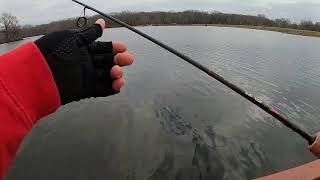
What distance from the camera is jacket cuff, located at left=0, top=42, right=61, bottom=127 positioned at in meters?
1.58

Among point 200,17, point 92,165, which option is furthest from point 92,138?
point 200,17

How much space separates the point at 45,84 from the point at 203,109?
67.5 ft

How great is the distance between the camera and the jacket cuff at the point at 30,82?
1.58 metres

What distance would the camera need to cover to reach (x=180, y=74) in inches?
1268

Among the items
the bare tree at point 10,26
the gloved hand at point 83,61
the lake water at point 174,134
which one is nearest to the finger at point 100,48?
the gloved hand at point 83,61

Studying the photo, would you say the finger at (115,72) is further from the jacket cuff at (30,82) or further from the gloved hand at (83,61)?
the jacket cuff at (30,82)

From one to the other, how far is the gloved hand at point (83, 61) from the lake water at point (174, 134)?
1194cm

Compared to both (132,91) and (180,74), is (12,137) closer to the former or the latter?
(132,91)

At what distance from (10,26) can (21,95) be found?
114359 mm

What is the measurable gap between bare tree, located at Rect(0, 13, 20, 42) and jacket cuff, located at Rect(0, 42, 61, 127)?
101751mm

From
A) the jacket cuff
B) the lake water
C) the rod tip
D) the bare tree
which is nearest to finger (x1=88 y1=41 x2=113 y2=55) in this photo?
the jacket cuff

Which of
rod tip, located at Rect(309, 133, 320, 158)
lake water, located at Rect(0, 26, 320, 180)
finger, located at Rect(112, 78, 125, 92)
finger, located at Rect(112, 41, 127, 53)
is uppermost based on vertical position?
finger, located at Rect(112, 41, 127, 53)

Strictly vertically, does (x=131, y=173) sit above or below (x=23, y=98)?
below

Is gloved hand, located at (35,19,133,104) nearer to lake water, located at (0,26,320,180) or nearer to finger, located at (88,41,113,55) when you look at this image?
finger, located at (88,41,113,55)
